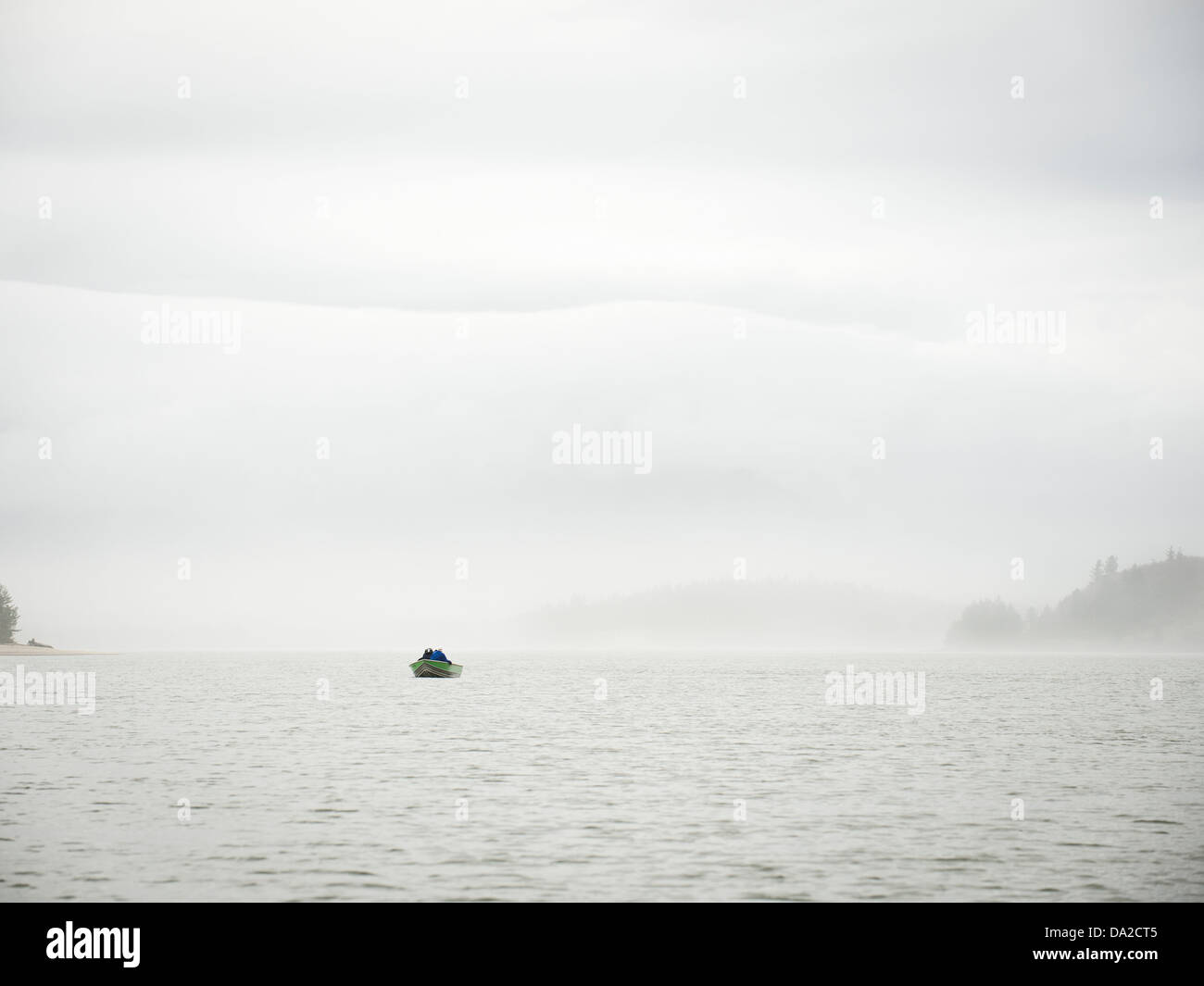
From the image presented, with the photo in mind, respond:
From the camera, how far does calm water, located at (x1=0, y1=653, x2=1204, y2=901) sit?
30125 millimetres

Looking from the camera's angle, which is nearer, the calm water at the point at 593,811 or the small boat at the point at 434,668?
the calm water at the point at 593,811

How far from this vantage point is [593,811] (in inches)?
1661

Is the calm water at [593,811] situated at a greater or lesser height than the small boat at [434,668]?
greater

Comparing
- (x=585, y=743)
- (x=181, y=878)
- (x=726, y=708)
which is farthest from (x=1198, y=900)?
(x=726, y=708)

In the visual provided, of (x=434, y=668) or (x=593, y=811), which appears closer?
(x=593, y=811)

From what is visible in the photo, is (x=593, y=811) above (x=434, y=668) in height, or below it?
above

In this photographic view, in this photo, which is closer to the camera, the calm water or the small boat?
the calm water

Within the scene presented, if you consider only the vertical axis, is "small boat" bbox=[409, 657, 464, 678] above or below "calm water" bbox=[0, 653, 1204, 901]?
below

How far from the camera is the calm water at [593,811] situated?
98.8 ft
